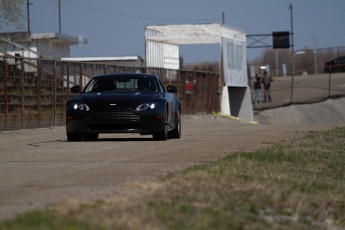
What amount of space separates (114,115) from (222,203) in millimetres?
8800

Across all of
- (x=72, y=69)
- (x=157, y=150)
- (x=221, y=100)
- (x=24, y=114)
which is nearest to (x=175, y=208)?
(x=157, y=150)

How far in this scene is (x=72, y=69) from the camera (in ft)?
91.5

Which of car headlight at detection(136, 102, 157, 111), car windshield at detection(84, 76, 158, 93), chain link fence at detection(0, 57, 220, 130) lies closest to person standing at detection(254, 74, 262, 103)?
chain link fence at detection(0, 57, 220, 130)

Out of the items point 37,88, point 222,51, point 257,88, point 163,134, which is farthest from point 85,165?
point 257,88

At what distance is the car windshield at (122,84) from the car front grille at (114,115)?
1.26 metres

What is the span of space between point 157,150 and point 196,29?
34.3 meters

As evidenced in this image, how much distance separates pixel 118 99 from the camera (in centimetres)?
1623

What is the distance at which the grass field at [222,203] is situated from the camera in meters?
6.25

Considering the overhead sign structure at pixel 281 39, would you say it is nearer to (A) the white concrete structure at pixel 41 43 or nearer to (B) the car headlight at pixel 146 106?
(A) the white concrete structure at pixel 41 43

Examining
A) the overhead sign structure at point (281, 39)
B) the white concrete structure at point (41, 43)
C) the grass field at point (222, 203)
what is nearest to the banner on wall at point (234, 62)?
the white concrete structure at point (41, 43)

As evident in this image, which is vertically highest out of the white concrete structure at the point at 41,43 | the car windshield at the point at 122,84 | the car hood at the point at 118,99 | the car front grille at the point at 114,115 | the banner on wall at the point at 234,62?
the white concrete structure at the point at 41,43

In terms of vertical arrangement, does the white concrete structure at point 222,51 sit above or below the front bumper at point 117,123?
above

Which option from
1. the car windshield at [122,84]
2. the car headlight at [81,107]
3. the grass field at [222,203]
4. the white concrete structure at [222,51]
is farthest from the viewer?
the white concrete structure at [222,51]

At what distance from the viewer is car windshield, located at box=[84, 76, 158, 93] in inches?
686
